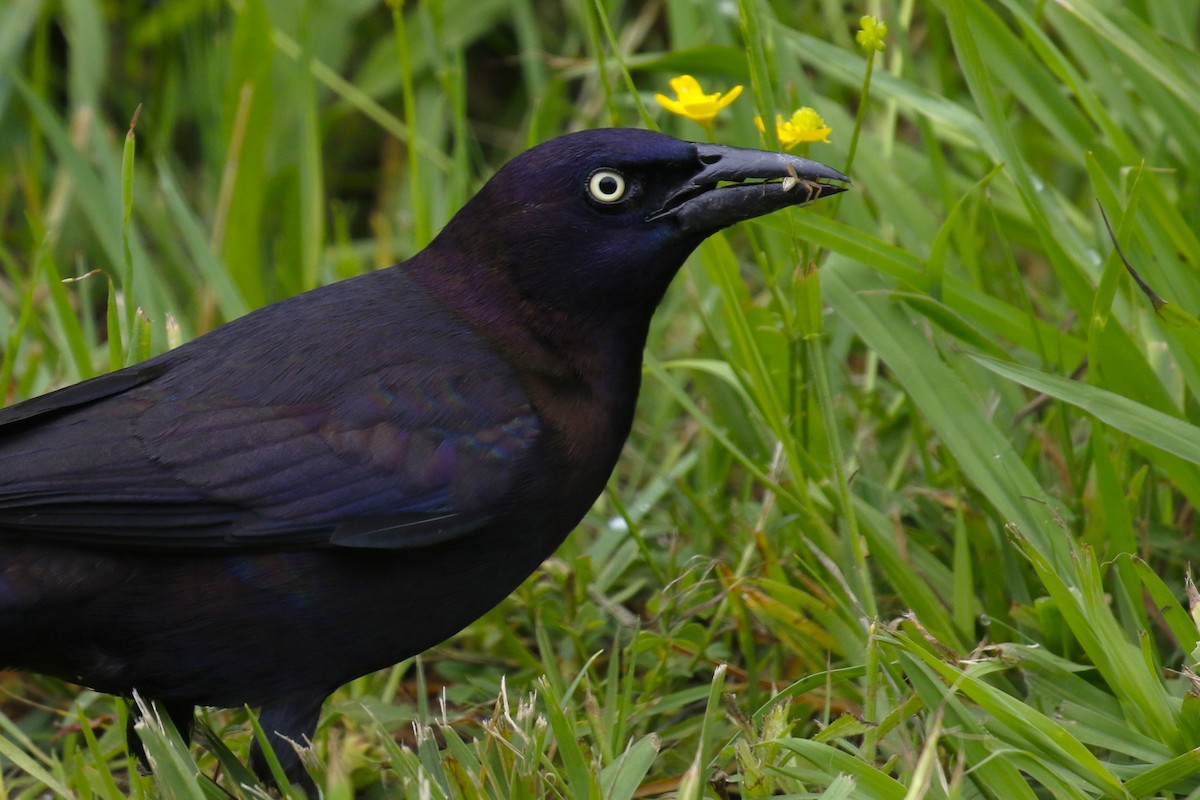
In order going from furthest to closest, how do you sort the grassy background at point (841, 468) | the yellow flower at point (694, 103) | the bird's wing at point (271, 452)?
1. the yellow flower at point (694, 103)
2. the bird's wing at point (271, 452)
3. the grassy background at point (841, 468)

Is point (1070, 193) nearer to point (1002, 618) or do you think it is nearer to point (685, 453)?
point (685, 453)

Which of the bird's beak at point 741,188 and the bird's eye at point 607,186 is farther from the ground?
the bird's eye at point 607,186

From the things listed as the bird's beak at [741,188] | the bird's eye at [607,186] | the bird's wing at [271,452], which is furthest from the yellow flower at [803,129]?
the bird's wing at [271,452]

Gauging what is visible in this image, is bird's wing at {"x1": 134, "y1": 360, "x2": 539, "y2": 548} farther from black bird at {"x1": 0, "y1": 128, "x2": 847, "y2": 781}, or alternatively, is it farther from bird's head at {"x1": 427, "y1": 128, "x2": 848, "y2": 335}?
bird's head at {"x1": 427, "y1": 128, "x2": 848, "y2": 335}

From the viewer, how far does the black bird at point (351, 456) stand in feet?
9.12

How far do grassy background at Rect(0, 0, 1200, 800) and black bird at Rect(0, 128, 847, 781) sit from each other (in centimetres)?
17

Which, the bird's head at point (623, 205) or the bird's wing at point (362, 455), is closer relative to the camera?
the bird's wing at point (362, 455)

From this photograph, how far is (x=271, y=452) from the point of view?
285cm

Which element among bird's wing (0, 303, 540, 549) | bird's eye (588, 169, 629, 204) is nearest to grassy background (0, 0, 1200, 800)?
bird's eye (588, 169, 629, 204)

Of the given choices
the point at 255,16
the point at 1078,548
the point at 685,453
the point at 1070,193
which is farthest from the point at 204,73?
the point at 1078,548

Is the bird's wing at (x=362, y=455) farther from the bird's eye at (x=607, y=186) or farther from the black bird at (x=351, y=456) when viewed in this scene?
the bird's eye at (x=607, y=186)

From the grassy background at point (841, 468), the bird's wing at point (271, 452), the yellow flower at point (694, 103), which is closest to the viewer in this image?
the grassy background at point (841, 468)

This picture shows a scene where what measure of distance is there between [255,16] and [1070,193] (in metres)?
2.50

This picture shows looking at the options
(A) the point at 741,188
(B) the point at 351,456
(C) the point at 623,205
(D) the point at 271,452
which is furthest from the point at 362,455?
(A) the point at 741,188
